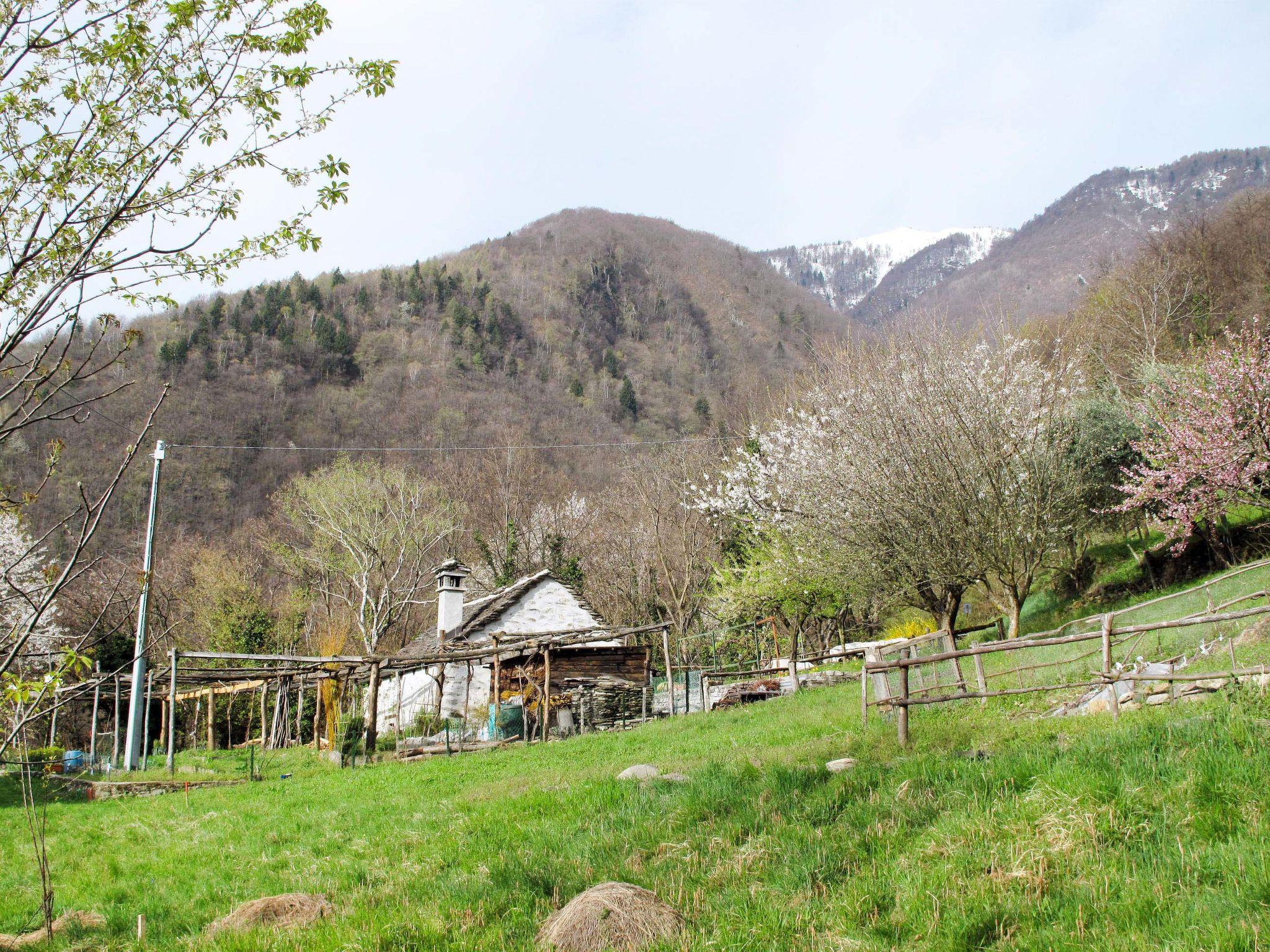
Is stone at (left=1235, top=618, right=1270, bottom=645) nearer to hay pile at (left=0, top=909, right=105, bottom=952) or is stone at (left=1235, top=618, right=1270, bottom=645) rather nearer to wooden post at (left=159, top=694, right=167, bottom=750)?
hay pile at (left=0, top=909, right=105, bottom=952)

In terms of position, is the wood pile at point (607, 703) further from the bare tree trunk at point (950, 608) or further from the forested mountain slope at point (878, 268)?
the forested mountain slope at point (878, 268)

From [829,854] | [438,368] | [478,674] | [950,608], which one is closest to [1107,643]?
[829,854]

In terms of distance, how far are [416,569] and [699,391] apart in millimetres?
50592

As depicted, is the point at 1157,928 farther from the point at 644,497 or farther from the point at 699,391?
the point at 699,391

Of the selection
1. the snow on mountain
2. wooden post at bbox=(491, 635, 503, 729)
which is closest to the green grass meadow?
wooden post at bbox=(491, 635, 503, 729)

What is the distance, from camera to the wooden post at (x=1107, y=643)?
8.83m

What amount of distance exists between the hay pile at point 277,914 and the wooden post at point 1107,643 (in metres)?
7.58

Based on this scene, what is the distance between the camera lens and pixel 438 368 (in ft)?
254

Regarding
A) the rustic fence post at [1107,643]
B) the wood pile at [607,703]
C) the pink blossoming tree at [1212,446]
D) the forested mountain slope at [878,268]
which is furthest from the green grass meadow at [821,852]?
the forested mountain slope at [878,268]

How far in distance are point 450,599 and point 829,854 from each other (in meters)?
23.5

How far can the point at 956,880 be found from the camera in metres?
4.51

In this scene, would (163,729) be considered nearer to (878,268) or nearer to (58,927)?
(58,927)

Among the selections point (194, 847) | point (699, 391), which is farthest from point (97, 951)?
point (699, 391)

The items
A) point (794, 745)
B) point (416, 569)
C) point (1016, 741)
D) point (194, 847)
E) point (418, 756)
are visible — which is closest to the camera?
point (1016, 741)
